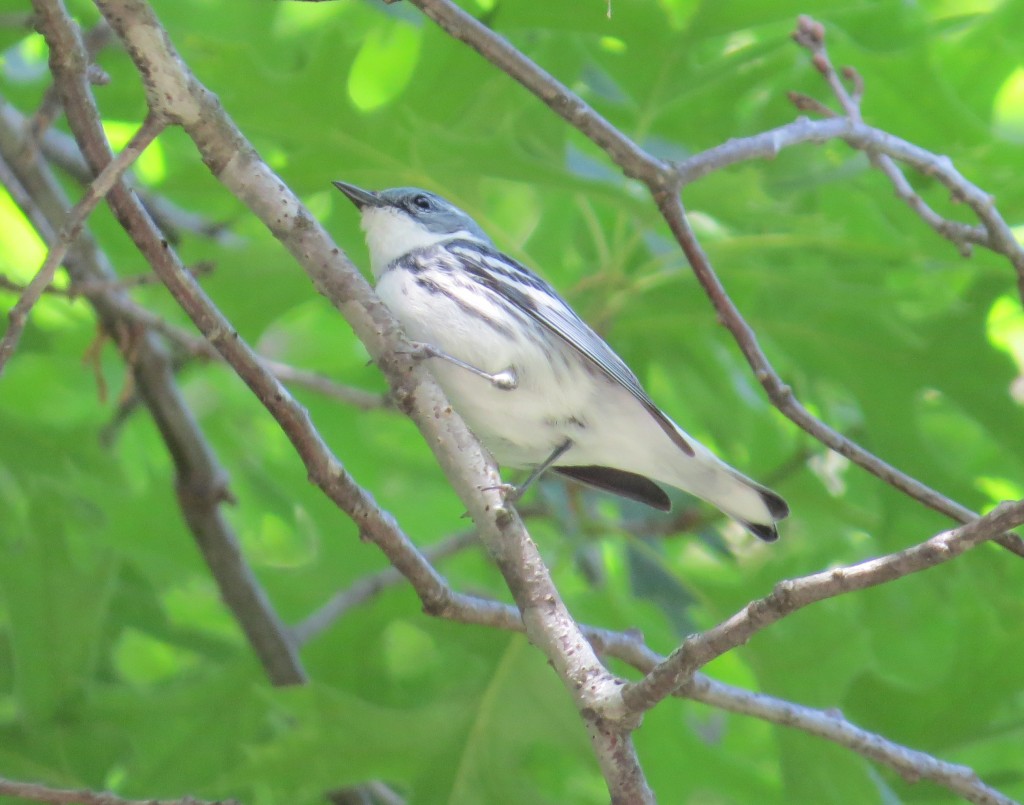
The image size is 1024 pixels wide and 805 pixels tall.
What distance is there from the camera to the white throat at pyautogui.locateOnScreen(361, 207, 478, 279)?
12.6 ft

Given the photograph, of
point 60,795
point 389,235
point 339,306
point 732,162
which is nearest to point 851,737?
point 732,162

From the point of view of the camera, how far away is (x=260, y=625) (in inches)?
147

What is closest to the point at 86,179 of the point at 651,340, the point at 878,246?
the point at 651,340

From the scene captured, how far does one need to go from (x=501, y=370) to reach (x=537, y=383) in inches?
5.0

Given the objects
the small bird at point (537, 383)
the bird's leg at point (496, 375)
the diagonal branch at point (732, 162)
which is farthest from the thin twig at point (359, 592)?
the diagonal branch at point (732, 162)

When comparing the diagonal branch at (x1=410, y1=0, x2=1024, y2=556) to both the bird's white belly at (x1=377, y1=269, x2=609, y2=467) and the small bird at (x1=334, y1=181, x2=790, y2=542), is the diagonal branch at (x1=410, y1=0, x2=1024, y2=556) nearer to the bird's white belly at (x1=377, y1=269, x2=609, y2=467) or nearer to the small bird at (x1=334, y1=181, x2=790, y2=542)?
the small bird at (x1=334, y1=181, x2=790, y2=542)

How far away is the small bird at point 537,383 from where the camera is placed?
343 centimetres

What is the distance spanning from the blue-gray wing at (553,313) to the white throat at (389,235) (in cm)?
21

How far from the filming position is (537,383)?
3508mm

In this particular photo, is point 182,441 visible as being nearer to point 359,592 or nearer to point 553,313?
point 359,592

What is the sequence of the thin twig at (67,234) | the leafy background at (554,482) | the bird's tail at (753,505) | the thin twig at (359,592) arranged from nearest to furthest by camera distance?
the thin twig at (67,234) < the leafy background at (554,482) < the bird's tail at (753,505) < the thin twig at (359,592)

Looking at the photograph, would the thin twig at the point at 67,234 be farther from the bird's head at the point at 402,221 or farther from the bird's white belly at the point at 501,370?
the bird's head at the point at 402,221

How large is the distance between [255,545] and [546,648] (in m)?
3.55

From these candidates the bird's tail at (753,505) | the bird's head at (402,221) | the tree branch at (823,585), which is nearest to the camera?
the tree branch at (823,585)
